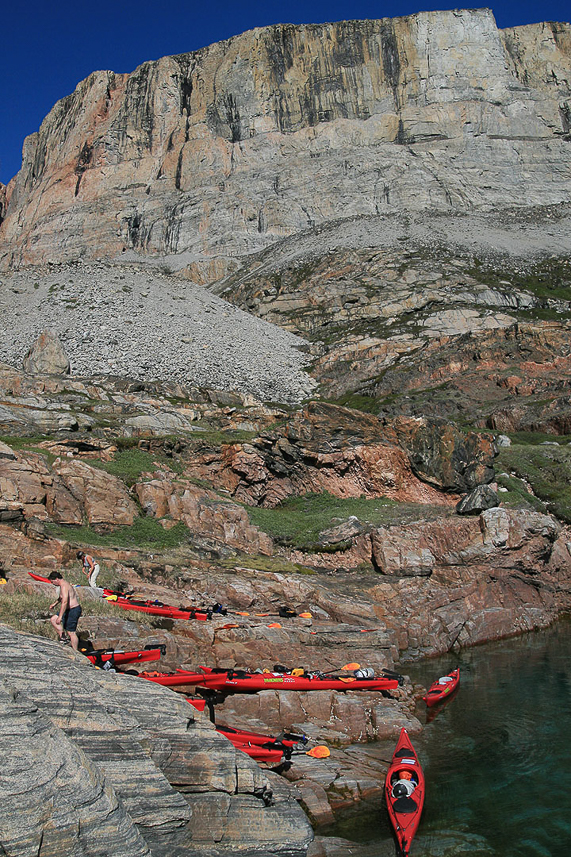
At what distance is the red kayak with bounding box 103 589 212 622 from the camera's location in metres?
12.3

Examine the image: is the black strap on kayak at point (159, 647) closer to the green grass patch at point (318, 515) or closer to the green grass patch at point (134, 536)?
the green grass patch at point (134, 536)

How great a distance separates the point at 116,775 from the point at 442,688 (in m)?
8.93

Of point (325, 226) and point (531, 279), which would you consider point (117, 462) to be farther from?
point (325, 226)

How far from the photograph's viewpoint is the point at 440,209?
87.2 metres

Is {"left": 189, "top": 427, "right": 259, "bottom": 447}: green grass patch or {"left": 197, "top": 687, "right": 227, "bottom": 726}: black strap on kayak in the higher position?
{"left": 189, "top": 427, "right": 259, "bottom": 447}: green grass patch

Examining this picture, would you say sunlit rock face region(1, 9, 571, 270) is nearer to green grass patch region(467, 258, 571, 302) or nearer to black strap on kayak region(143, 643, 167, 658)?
green grass patch region(467, 258, 571, 302)

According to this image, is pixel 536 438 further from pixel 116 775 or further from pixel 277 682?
pixel 116 775

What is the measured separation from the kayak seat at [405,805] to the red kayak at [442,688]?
4413mm

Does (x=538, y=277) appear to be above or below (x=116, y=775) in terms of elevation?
above

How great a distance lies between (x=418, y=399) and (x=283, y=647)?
29.6 m

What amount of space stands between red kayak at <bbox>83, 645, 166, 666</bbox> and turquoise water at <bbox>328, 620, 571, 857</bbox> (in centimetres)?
416

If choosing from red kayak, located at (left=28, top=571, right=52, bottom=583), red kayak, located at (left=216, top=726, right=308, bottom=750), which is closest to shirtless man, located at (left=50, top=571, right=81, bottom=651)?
red kayak, located at (left=216, top=726, right=308, bottom=750)

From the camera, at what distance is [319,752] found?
955cm

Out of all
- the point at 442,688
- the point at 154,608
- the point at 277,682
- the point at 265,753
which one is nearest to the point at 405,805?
the point at 265,753
